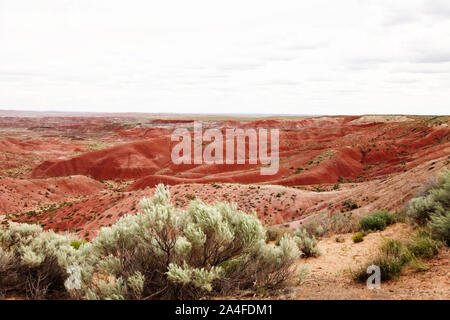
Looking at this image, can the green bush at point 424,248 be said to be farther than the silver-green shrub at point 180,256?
Yes

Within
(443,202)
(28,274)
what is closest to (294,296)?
(28,274)

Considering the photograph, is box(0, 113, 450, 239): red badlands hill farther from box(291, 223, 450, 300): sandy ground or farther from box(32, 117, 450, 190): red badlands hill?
box(291, 223, 450, 300): sandy ground

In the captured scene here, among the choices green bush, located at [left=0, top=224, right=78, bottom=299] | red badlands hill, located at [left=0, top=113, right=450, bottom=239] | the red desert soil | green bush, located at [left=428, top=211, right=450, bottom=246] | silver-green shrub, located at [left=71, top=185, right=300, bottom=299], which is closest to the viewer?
silver-green shrub, located at [left=71, top=185, right=300, bottom=299]

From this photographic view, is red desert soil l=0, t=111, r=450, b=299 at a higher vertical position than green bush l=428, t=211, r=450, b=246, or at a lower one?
lower

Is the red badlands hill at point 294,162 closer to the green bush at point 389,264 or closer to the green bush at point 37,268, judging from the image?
the green bush at point 389,264

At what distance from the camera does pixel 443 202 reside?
21.3ft

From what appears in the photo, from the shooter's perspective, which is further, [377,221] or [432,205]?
[377,221]

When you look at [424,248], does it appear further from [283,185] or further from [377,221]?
[283,185]

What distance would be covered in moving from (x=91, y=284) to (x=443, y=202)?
7.35 m
